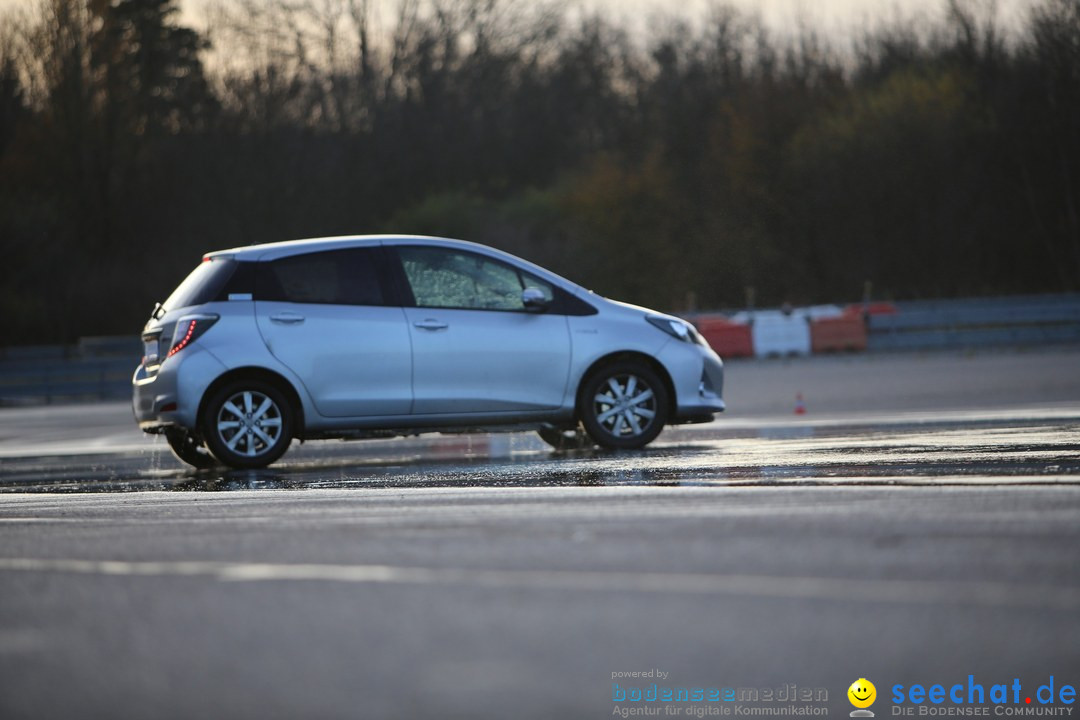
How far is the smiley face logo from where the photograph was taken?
3.92m

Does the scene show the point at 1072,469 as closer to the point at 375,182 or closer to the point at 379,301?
the point at 379,301

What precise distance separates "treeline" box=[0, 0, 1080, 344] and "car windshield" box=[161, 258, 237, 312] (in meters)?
27.7

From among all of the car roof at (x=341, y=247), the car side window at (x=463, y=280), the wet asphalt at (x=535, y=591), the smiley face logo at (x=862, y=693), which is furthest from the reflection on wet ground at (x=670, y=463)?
the smiley face logo at (x=862, y=693)

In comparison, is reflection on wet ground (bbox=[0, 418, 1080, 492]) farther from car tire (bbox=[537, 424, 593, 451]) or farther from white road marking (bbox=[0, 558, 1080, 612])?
white road marking (bbox=[0, 558, 1080, 612])

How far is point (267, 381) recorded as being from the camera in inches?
451

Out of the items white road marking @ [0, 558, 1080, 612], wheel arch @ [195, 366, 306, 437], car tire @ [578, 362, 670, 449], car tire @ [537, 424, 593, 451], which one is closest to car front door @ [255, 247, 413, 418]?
wheel arch @ [195, 366, 306, 437]

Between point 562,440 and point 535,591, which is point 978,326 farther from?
point 535,591

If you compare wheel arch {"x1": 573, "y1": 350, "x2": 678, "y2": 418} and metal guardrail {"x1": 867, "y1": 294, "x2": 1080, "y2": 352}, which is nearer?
wheel arch {"x1": 573, "y1": 350, "x2": 678, "y2": 418}

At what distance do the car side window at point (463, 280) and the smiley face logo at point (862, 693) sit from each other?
7.98 meters

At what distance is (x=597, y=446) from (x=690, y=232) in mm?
35966

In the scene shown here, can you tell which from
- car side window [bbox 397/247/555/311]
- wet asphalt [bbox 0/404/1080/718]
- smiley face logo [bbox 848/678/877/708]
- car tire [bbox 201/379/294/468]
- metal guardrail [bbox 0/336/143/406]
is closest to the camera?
smiley face logo [bbox 848/678/877/708]

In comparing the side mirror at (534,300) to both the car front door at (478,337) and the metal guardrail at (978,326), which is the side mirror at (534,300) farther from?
the metal guardrail at (978,326)

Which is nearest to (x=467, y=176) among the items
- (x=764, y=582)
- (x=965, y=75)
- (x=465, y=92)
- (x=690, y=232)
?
(x=465, y=92)

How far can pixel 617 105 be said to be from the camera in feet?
185
